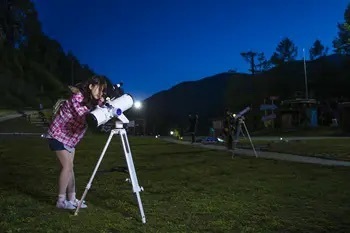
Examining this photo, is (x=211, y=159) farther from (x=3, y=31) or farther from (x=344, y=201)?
(x=3, y=31)

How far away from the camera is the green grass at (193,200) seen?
5984mm

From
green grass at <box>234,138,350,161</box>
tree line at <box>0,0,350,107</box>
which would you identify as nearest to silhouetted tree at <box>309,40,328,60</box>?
tree line at <box>0,0,350,107</box>

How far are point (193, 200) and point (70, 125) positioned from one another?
2.49 m

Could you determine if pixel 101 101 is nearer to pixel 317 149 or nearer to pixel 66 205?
pixel 66 205

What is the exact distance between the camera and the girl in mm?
6555

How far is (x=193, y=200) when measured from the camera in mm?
7855

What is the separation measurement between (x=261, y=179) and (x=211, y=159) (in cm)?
539

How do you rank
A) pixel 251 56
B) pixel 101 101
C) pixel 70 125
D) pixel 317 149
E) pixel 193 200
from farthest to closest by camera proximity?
1. pixel 251 56
2. pixel 317 149
3. pixel 193 200
4. pixel 70 125
5. pixel 101 101

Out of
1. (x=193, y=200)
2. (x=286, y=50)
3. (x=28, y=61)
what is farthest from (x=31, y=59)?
(x=193, y=200)

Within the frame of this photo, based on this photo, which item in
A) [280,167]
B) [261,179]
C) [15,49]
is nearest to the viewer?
[261,179]

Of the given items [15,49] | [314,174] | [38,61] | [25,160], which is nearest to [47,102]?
[15,49]

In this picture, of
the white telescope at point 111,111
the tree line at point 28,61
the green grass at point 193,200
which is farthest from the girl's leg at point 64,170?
the tree line at point 28,61

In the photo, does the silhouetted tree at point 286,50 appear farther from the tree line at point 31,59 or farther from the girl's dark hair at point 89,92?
the girl's dark hair at point 89,92

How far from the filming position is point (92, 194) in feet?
28.0
